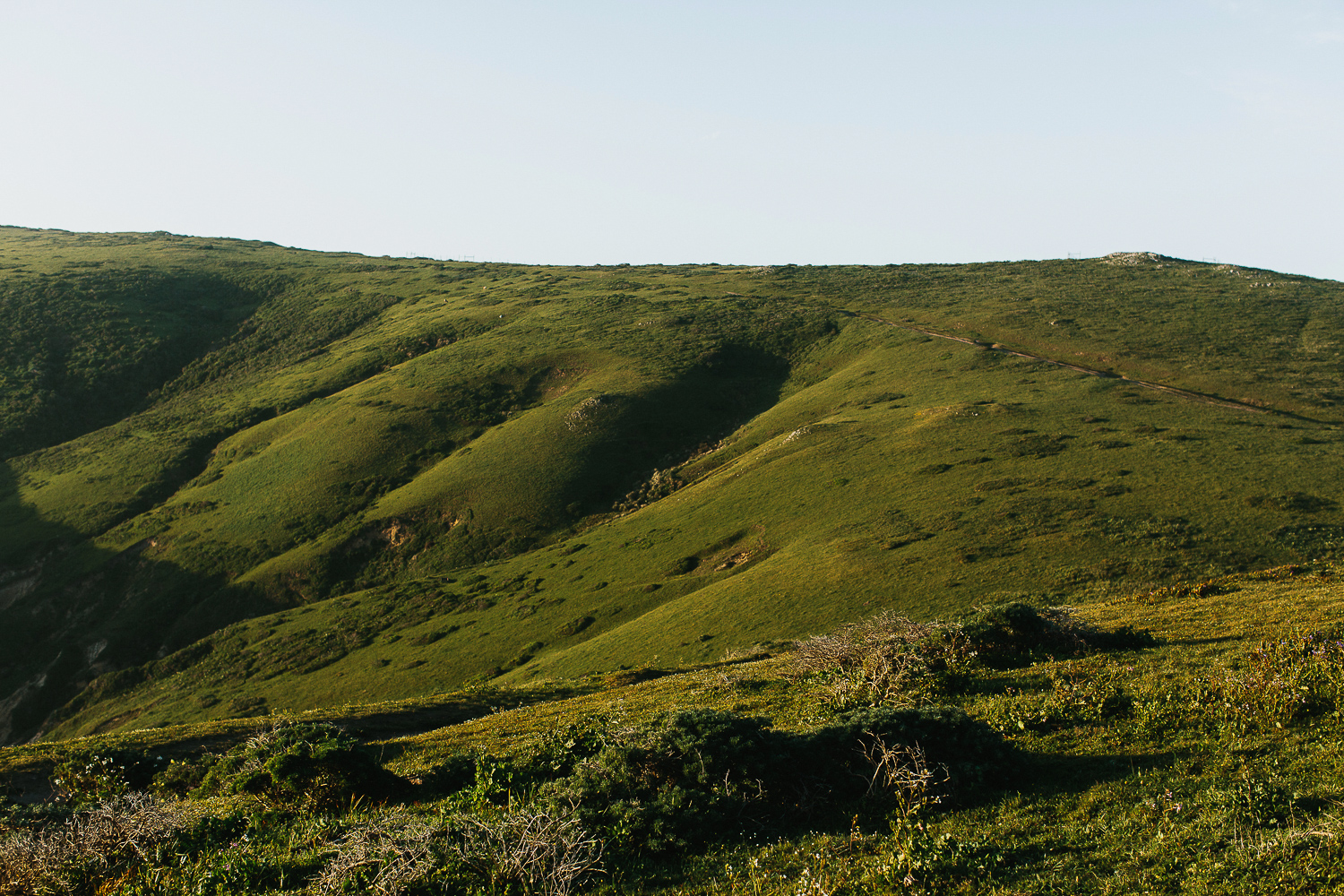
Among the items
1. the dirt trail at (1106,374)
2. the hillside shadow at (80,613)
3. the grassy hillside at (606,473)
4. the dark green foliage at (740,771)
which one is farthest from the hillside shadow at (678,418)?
the dark green foliage at (740,771)

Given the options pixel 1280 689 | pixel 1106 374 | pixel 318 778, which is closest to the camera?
pixel 1280 689

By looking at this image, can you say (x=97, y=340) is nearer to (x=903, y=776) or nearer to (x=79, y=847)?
(x=79, y=847)

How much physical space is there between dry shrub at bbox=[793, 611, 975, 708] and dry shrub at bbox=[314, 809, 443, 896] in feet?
29.7

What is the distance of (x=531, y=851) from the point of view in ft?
27.9

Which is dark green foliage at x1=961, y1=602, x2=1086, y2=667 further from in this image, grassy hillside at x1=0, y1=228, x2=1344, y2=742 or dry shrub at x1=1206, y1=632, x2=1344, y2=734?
grassy hillside at x1=0, y1=228, x2=1344, y2=742

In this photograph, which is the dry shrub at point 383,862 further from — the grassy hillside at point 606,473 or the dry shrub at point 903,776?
the grassy hillside at point 606,473

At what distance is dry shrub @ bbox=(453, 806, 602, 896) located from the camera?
842 centimetres

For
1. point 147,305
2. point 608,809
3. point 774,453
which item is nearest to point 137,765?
point 608,809

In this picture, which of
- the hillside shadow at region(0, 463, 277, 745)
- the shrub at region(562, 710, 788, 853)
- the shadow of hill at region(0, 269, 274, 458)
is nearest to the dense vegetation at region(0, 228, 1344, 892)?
the shrub at region(562, 710, 788, 853)

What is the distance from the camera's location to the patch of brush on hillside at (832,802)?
830 cm

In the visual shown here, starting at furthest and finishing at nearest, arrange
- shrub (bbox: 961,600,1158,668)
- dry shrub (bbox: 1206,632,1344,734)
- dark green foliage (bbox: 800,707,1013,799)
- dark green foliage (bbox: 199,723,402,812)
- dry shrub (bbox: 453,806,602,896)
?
1. shrub (bbox: 961,600,1158,668)
2. dark green foliage (bbox: 199,723,402,812)
3. dry shrub (bbox: 1206,632,1344,734)
4. dark green foliage (bbox: 800,707,1013,799)
5. dry shrub (bbox: 453,806,602,896)

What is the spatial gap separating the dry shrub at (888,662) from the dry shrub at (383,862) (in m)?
9.06

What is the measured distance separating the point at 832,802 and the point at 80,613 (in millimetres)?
70480

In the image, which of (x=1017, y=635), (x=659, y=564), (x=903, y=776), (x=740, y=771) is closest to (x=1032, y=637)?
(x=1017, y=635)
